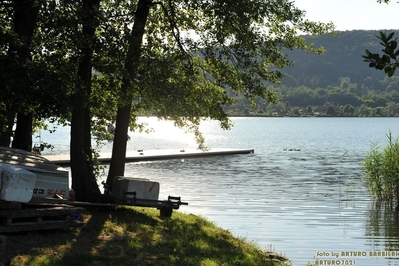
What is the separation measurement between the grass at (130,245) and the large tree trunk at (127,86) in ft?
6.13

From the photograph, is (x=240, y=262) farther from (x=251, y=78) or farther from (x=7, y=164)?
(x=251, y=78)

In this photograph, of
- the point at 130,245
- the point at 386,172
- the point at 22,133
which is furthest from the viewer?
the point at 386,172

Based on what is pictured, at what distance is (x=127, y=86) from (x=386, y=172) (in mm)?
12993

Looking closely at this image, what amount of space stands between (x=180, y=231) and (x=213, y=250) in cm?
196

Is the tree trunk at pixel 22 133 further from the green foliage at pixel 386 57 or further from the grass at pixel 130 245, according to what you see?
the green foliage at pixel 386 57

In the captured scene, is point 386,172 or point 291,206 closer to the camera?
point 386,172

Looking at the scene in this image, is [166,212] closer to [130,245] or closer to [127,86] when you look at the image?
[127,86]

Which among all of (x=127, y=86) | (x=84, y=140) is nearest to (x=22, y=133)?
(x=84, y=140)

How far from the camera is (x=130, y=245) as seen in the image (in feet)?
39.4

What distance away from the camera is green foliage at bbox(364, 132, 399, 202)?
2422cm

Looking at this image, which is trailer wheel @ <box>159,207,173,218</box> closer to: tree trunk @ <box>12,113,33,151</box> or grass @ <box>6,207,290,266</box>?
grass @ <box>6,207,290,266</box>

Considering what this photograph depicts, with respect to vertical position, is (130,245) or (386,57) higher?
(386,57)

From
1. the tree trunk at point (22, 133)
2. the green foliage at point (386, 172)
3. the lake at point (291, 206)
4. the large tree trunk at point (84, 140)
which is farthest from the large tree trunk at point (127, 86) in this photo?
the green foliage at point (386, 172)

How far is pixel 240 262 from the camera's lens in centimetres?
1192
